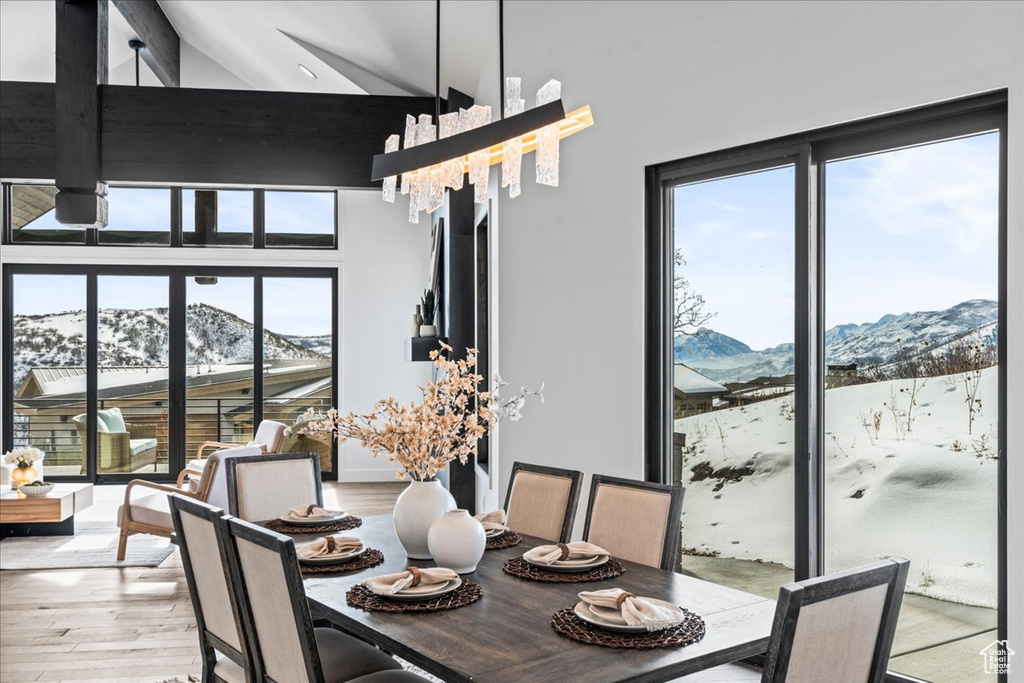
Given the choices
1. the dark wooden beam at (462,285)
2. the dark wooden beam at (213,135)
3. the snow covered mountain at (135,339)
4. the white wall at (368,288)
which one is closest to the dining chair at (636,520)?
the dark wooden beam at (462,285)

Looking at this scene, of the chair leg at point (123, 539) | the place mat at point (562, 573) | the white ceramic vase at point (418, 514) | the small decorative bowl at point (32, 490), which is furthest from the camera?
the small decorative bowl at point (32, 490)

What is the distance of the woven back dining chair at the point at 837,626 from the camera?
1489 millimetres

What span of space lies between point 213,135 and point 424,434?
3.97 meters

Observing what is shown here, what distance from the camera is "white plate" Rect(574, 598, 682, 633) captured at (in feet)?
6.36

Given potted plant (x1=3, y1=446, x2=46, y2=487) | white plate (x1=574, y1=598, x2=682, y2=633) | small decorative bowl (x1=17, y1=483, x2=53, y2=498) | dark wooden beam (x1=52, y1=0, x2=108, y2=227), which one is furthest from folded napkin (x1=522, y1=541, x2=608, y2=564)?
potted plant (x1=3, y1=446, x2=46, y2=487)

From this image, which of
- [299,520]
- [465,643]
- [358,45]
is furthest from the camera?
[358,45]

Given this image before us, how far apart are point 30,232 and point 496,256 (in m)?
6.41

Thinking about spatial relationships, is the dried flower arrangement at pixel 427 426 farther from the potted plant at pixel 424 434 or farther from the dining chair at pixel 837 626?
the dining chair at pixel 837 626

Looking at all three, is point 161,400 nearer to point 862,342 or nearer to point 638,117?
point 638,117

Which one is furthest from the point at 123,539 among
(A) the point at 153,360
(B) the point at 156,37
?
(B) the point at 156,37

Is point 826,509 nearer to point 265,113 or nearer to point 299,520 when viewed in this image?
point 299,520

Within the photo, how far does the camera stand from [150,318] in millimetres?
9102

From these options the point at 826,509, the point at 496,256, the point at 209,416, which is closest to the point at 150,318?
the point at 209,416

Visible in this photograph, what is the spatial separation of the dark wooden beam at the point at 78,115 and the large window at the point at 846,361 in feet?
12.3
